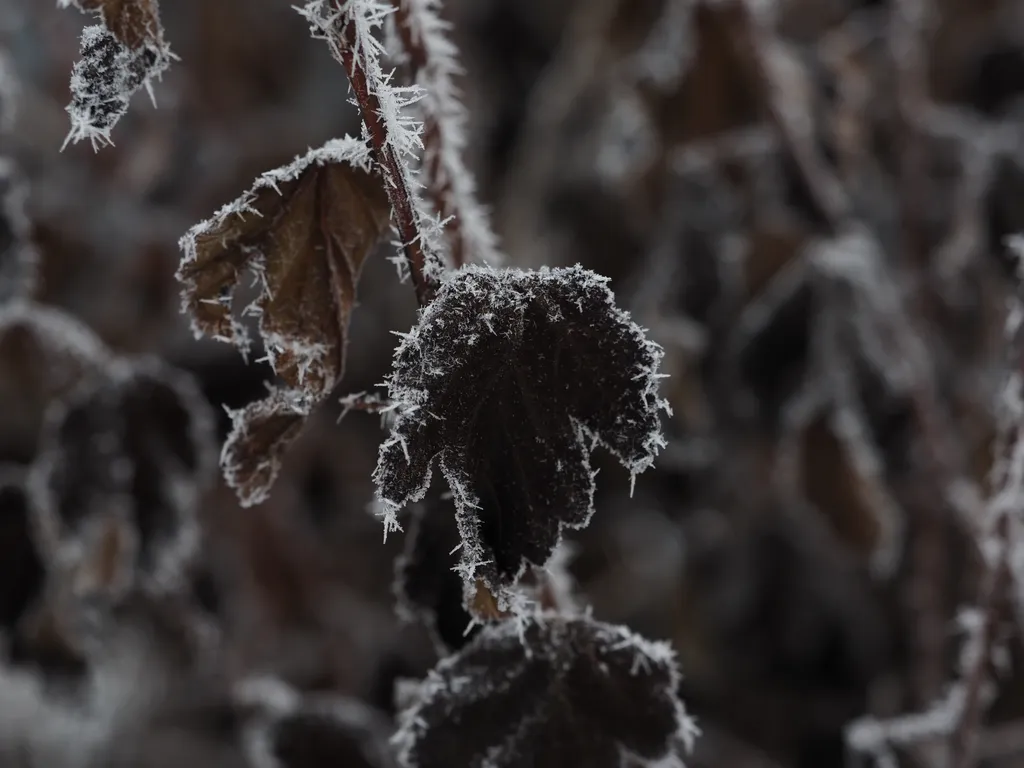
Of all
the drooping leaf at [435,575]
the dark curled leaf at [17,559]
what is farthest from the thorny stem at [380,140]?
the dark curled leaf at [17,559]

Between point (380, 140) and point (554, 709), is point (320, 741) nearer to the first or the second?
point (554, 709)

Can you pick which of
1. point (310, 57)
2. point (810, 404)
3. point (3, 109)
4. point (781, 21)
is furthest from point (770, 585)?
point (310, 57)

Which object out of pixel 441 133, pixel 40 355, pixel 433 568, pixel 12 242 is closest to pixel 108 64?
pixel 441 133

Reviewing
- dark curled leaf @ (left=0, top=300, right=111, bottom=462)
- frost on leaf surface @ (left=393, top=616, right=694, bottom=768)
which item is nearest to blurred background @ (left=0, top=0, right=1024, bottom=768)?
dark curled leaf @ (left=0, top=300, right=111, bottom=462)

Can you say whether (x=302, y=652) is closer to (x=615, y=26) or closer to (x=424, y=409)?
(x=615, y=26)

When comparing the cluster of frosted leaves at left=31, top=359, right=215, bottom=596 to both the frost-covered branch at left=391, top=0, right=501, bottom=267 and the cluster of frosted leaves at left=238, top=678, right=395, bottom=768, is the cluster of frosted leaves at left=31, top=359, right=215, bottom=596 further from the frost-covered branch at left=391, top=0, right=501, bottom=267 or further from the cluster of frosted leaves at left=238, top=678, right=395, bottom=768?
the frost-covered branch at left=391, top=0, right=501, bottom=267
